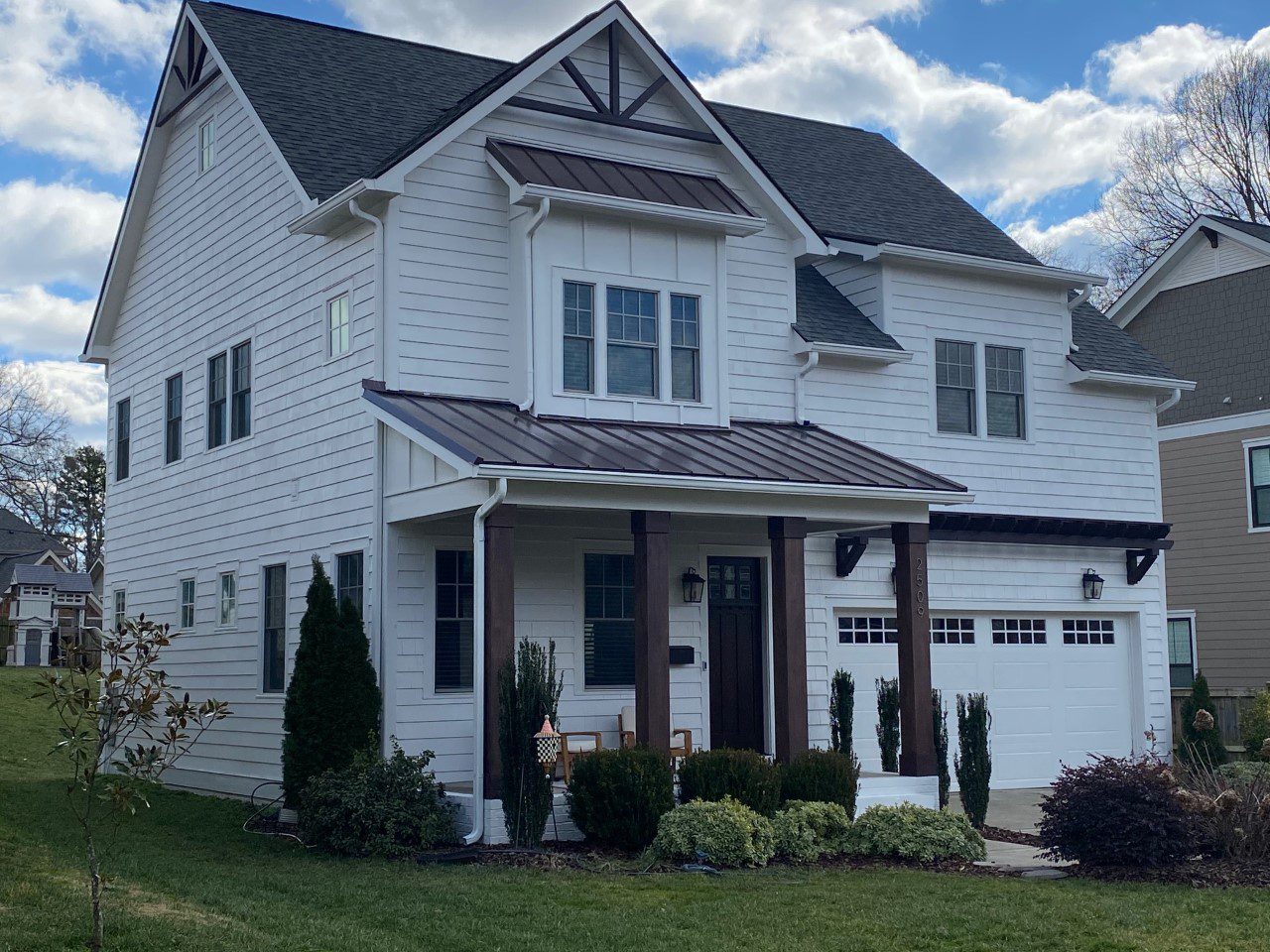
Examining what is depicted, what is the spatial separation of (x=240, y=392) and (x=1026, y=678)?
10.9 meters

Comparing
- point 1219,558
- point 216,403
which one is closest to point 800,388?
point 216,403

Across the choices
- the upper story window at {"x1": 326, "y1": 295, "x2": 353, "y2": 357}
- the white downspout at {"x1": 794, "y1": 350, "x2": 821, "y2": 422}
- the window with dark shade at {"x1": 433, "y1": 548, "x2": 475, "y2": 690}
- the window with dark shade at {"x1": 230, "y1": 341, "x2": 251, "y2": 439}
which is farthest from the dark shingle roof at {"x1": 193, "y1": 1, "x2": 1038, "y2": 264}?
the window with dark shade at {"x1": 433, "y1": 548, "x2": 475, "y2": 690}

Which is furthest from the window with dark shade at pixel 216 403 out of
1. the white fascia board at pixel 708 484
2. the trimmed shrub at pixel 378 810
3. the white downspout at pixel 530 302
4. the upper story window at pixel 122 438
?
the white fascia board at pixel 708 484

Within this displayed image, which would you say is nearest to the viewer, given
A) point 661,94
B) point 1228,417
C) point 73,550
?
point 661,94

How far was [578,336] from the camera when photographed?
16.1 metres

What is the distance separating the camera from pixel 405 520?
15.0m

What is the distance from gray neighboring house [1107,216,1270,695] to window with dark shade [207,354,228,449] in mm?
15788

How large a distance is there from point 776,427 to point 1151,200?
28.2 m

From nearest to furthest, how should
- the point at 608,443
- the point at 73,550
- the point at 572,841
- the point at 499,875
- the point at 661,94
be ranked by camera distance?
the point at 499,875 < the point at 572,841 < the point at 608,443 < the point at 661,94 < the point at 73,550

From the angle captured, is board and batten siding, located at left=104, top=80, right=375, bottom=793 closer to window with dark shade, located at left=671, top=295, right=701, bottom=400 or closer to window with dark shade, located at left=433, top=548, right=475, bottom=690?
window with dark shade, located at left=433, top=548, right=475, bottom=690

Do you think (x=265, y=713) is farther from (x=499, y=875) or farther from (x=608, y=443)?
(x=499, y=875)

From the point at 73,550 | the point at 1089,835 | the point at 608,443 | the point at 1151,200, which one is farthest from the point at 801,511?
the point at 73,550

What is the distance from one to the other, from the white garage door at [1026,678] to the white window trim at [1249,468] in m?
4.90

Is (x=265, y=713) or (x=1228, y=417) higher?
(x=1228, y=417)
